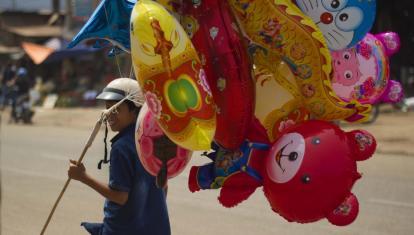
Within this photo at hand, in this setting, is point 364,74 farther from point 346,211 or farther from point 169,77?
point 169,77

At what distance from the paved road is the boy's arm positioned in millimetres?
2798

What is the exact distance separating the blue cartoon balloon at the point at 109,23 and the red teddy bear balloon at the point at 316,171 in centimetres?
88

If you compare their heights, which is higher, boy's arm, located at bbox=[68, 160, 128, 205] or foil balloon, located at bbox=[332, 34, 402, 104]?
foil balloon, located at bbox=[332, 34, 402, 104]

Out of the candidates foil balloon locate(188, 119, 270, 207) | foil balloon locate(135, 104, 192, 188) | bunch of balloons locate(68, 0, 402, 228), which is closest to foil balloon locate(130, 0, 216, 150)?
bunch of balloons locate(68, 0, 402, 228)

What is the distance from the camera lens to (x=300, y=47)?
2.78 metres

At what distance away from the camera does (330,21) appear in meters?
2.85

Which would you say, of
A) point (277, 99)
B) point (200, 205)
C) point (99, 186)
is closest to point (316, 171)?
point (277, 99)

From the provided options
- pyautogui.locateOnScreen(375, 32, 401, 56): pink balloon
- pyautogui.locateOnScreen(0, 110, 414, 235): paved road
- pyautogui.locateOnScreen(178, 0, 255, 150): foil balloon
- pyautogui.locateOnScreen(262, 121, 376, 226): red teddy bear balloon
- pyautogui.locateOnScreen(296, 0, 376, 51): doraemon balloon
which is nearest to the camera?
pyautogui.locateOnScreen(262, 121, 376, 226): red teddy bear balloon

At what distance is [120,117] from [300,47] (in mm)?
915

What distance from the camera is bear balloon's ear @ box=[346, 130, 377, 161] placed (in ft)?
8.80

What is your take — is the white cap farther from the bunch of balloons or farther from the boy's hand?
the boy's hand

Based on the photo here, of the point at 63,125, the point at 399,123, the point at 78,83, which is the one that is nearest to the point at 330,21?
the point at 399,123

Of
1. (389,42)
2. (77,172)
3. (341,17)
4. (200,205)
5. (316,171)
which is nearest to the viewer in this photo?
(316,171)

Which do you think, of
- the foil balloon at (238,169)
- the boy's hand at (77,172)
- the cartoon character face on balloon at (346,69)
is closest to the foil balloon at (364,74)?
the cartoon character face on balloon at (346,69)
